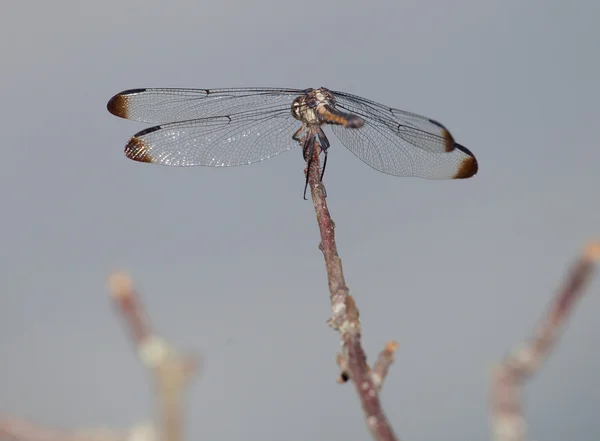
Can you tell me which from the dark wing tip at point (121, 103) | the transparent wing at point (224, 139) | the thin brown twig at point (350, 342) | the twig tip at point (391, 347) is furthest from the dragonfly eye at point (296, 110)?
the twig tip at point (391, 347)

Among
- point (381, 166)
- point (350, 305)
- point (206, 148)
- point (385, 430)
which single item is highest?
point (206, 148)

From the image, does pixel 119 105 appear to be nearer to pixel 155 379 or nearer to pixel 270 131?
pixel 270 131

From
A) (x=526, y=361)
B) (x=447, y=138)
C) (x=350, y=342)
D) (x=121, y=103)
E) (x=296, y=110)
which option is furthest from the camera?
(x=121, y=103)

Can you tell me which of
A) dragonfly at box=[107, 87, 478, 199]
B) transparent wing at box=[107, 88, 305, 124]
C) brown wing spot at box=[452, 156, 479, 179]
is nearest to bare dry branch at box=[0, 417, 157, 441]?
dragonfly at box=[107, 87, 478, 199]

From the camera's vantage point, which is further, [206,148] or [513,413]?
[206,148]

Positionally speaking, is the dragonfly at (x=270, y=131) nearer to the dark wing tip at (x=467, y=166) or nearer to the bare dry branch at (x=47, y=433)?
the dark wing tip at (x=467, y=166)

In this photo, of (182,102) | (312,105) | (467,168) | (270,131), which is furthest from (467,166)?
(182,102)

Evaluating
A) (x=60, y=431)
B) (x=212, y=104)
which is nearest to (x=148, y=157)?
(x=212, y=104)

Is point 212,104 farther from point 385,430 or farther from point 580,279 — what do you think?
point 580,279
